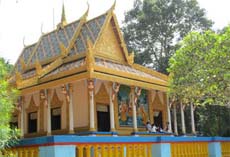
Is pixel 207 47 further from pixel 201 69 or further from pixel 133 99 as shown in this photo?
pixel 133 99

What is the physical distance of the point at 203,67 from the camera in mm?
9820

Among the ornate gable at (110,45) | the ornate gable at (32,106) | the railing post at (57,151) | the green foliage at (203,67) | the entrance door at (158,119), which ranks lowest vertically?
the railing post at (57,151)

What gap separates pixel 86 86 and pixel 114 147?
692 centimetres

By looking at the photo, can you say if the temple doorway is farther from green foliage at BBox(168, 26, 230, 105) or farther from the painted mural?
green foliage at BBox(168, 26, 230, 105)

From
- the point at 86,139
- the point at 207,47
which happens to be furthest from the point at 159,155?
the point at 207,47

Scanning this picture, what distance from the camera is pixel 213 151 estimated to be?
10.1 metres

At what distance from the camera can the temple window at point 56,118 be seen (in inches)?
569

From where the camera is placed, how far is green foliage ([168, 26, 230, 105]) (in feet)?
30.9

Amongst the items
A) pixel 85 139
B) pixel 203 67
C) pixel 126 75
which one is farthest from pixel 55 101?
pixel 85 139

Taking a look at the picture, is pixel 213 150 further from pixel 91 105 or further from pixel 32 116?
pixel 32 116

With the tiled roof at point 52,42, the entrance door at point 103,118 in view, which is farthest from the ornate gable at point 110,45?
the entrance door at point 103,118

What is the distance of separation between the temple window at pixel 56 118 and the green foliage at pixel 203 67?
5.77m

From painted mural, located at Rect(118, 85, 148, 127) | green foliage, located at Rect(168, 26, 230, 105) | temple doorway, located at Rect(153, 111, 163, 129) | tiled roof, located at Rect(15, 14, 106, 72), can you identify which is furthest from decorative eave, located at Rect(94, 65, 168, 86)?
green foliage, located at Rect(168, 26, 230, 105)

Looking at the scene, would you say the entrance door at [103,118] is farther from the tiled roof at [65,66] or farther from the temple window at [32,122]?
the temple window at [32,122]
